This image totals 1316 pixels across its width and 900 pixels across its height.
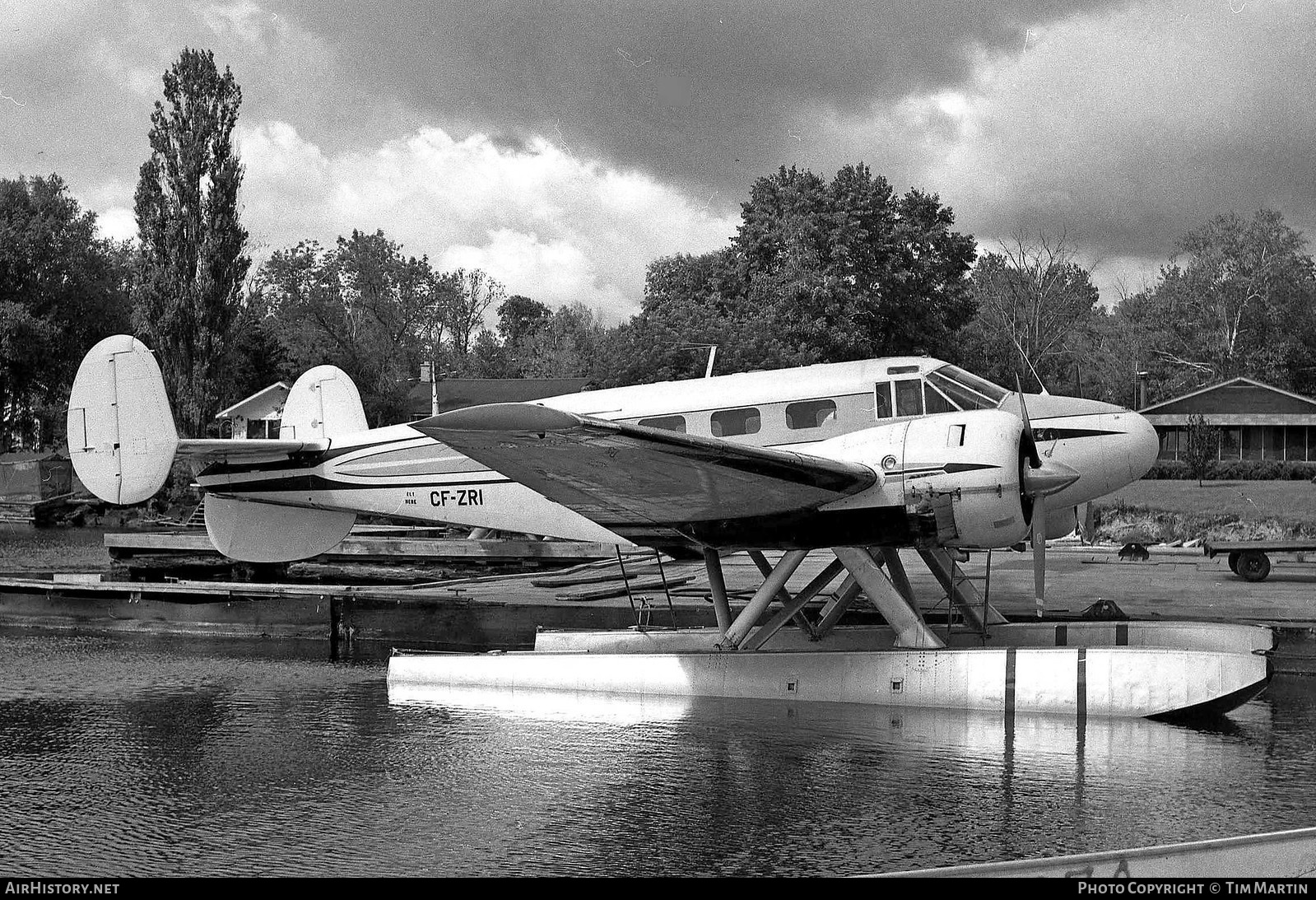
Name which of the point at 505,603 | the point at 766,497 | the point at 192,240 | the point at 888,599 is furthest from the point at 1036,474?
the point at 192,240

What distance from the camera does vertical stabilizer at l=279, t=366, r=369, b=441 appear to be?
1761cm

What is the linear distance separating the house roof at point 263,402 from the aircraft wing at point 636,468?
4706 cm

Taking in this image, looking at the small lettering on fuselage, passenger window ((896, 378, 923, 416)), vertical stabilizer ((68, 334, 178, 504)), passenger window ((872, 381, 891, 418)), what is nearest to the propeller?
passenger window ((896, 378, 923, 416))

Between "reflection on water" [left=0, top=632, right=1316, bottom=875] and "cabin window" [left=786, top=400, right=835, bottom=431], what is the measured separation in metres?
3.35

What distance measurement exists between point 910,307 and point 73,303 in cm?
4718

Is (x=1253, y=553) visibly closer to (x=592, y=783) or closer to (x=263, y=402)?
(x=592, y=783)

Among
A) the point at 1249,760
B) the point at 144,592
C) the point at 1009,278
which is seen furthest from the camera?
the point at 1009,278

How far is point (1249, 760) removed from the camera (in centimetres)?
1105

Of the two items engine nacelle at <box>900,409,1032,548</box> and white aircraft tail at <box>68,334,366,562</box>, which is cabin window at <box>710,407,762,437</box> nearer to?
engine nacelle at <box>900,409,1032,548</box>

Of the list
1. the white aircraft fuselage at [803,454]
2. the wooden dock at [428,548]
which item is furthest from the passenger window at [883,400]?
the wooden dock at [428,548]

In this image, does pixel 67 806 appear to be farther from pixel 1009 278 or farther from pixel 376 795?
pixel 1009 278

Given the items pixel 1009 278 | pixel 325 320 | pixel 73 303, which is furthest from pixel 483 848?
pixel 1009 278

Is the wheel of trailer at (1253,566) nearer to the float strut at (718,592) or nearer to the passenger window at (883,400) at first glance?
the passenger window at (883,400)

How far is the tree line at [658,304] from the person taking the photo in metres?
50.3
